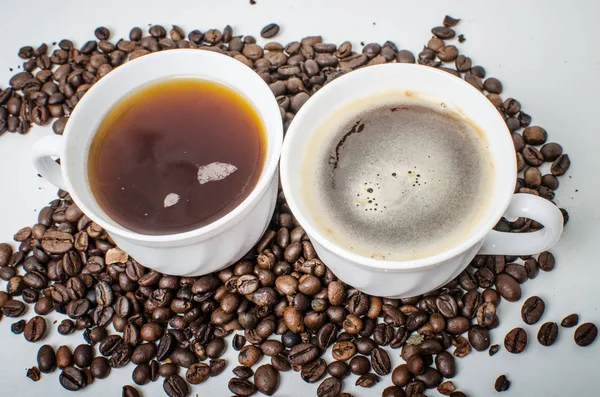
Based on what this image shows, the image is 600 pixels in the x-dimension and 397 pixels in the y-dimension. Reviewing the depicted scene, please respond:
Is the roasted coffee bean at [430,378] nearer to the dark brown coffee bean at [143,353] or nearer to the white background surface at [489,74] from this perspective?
the white background surface at [489,74]

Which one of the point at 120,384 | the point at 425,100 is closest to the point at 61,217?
the point at 120,384

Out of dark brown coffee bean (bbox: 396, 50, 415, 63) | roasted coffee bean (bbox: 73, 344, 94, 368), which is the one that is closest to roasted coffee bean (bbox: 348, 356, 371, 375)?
roasted coffee bean (bbox: 73, 344, 94, 368)

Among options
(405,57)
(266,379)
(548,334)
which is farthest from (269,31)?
(548,334)

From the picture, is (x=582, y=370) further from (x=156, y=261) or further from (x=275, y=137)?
(x=156, y=261)

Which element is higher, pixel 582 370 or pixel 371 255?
pixel 371 255

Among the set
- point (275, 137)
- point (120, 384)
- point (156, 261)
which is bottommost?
point (120, 384)

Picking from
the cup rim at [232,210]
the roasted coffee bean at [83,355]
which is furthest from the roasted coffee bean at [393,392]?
the roasted coffee bean at [83,355]
